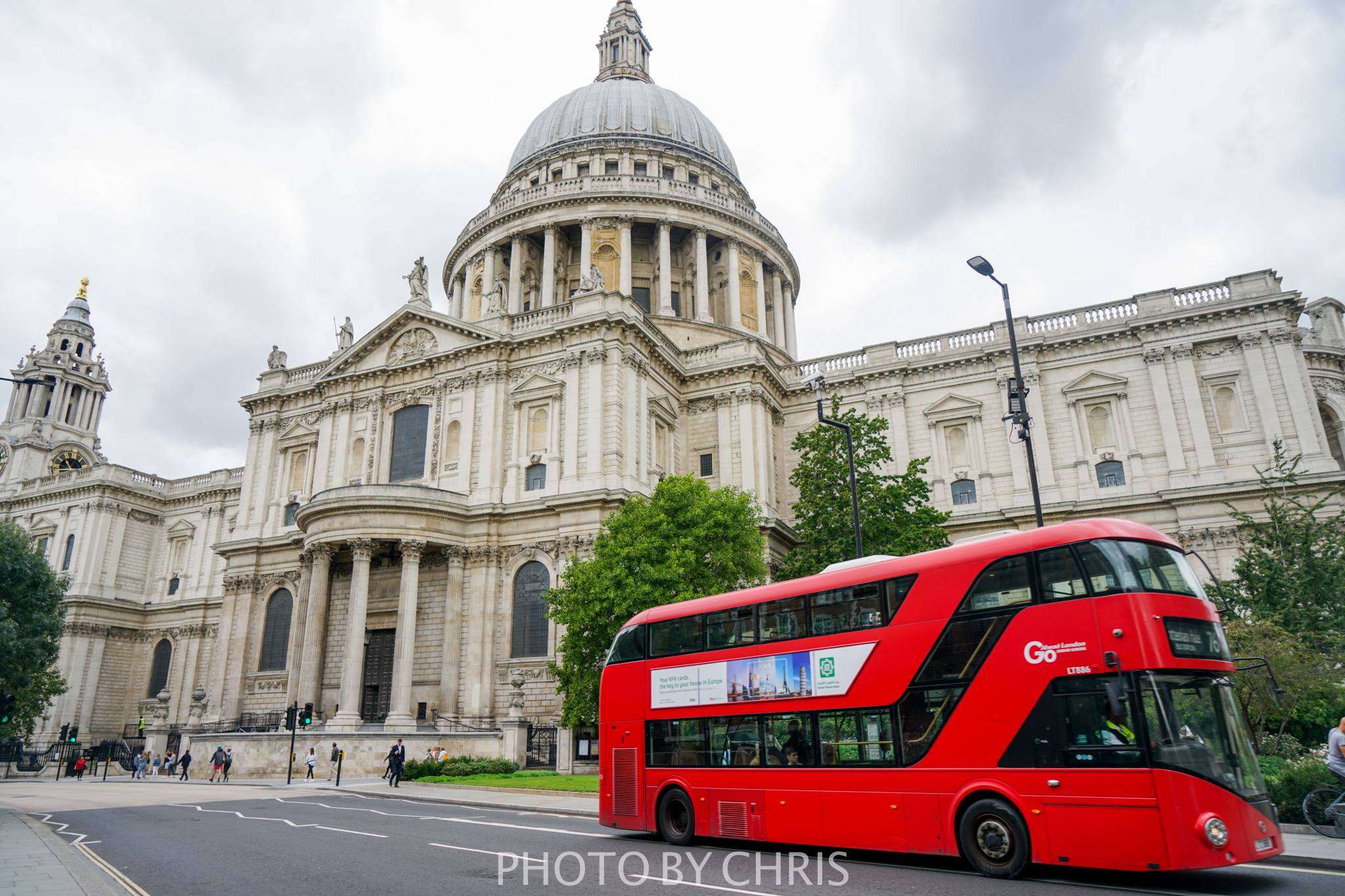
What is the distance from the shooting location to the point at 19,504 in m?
60.8

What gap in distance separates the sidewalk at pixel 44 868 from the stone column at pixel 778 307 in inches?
1909

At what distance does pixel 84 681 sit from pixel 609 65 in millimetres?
60004

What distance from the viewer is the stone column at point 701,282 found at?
171ft

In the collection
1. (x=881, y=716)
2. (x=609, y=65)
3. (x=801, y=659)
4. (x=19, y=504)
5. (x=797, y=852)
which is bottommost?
(x=797, y=852)

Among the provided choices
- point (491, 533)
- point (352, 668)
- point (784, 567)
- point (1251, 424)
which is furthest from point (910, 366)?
point (352, 668)

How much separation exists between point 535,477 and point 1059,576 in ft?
97.2

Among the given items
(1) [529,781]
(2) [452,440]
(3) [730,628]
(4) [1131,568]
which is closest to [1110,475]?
(1) [529,781]

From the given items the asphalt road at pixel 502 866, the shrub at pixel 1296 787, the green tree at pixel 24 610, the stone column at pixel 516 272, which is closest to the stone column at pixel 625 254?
the stone column at pixel 516 272

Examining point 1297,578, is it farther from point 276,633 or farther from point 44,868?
point 276,633

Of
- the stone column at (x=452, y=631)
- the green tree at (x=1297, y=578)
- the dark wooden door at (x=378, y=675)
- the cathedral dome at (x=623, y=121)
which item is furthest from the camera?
the cathedral dome at (x=623, y=121)

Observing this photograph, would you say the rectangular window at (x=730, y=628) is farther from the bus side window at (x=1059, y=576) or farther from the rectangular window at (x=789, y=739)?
the bus side window at (x=1059, y=576)

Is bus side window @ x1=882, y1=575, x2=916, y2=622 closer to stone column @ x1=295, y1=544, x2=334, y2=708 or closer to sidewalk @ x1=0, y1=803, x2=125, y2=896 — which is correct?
sidewalk @ x1=0, y1=803, x2=125, y2=896

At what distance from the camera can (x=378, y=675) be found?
3738cm

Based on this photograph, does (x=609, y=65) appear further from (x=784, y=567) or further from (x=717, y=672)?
(x=717, y=672)
